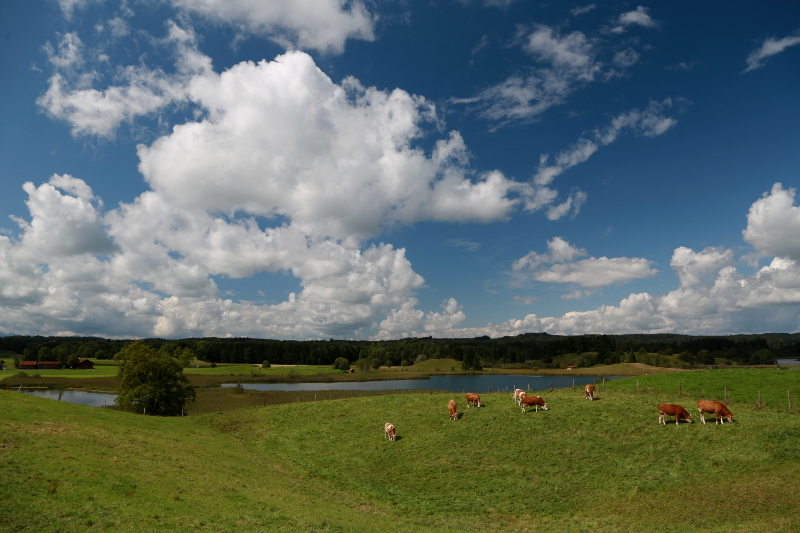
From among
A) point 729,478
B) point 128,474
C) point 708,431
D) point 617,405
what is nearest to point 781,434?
point 708,431

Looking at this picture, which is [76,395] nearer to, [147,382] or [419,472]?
[147,382]

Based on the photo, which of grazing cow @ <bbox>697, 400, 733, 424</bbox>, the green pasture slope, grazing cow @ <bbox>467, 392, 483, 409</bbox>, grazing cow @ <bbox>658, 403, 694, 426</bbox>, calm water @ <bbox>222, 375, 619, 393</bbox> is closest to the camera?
the green pasture slope

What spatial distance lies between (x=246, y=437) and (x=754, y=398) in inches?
1806

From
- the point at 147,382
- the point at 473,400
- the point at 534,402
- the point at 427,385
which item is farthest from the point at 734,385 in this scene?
the point at 427,385

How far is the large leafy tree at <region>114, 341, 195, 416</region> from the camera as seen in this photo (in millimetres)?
50406

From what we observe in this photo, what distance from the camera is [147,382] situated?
51.1 m

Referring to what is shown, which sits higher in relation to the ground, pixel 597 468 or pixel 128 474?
pixel 128 474

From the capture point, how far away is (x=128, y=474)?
18.9 m

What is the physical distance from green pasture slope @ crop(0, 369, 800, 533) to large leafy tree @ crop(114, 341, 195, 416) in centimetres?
1686

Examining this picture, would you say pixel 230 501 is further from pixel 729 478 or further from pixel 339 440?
pixel 729 478

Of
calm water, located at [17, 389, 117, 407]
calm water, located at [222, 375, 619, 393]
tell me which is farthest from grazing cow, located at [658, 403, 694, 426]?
calm water, located at [17, 389, 117, 407]

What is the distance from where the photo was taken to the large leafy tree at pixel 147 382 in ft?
165

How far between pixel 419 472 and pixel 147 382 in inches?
1638

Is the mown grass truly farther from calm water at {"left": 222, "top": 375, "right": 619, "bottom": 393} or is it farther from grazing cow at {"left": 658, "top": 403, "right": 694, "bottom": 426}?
calm water at {"left": 222, "top": 375, "right": 619, "bottom": 393}
